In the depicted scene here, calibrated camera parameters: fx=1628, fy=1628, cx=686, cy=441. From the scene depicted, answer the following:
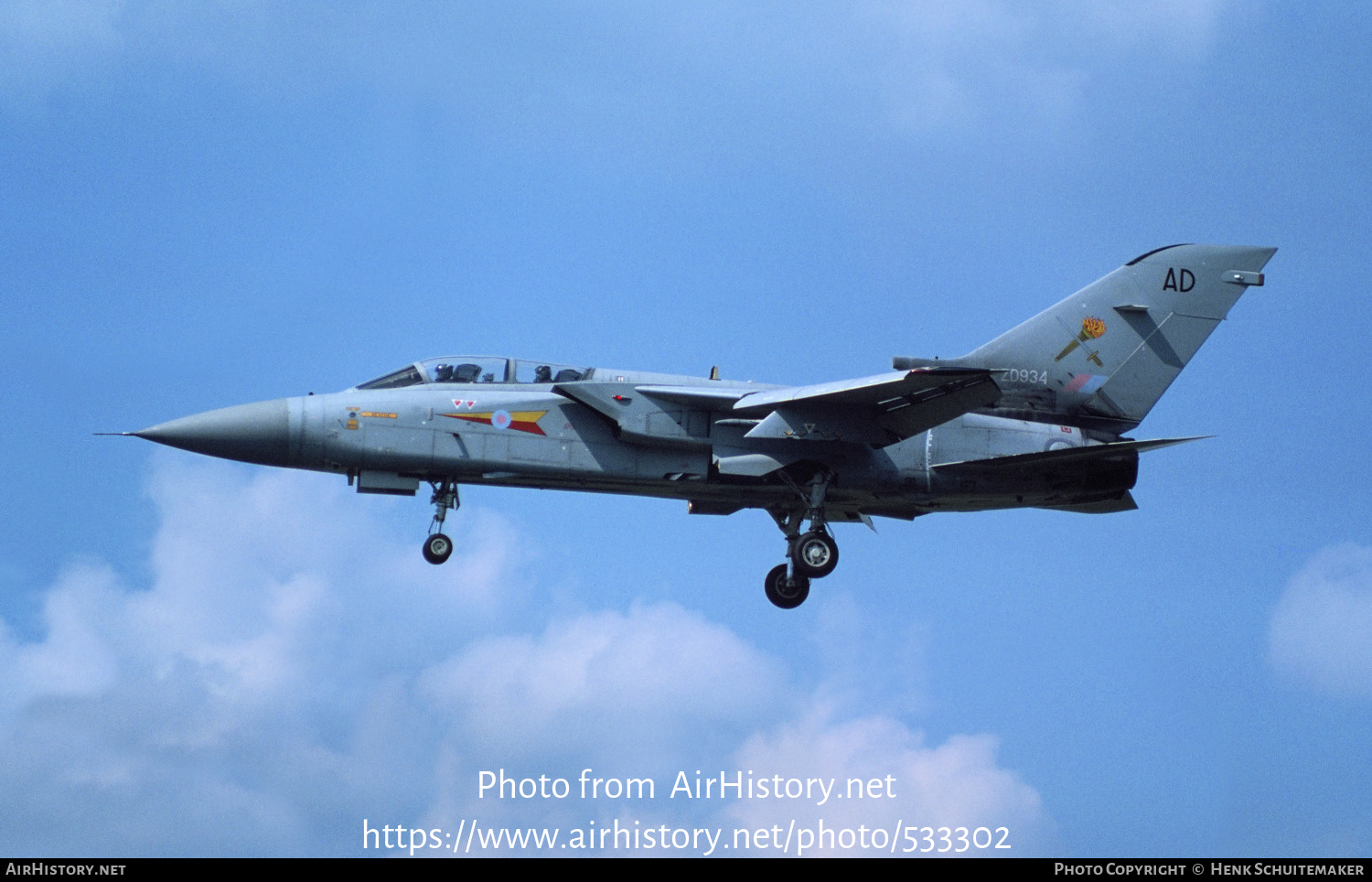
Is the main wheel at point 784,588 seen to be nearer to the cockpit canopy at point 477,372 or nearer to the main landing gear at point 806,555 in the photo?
the main landing gear at point 806,555

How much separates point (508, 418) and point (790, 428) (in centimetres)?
466

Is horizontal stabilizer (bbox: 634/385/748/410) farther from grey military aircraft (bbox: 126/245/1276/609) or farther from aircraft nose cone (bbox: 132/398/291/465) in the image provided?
aircraft nose cone (bbox: 132/398/291/465)

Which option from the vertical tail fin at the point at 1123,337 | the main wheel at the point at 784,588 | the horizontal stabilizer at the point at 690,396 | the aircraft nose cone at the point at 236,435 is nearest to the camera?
the aircraft nose cone at the point at 236,435

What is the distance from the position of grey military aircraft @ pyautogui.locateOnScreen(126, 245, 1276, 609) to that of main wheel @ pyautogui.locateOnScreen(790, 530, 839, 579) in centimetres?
2

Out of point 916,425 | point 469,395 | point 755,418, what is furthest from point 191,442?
point 916,425

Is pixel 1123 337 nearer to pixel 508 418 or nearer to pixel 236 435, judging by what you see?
pixel 508 418

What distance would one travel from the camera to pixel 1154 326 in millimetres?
29031

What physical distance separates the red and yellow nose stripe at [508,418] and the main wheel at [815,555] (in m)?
4.90

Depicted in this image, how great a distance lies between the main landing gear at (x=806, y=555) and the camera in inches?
1080

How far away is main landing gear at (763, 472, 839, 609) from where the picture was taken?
90.0 feet

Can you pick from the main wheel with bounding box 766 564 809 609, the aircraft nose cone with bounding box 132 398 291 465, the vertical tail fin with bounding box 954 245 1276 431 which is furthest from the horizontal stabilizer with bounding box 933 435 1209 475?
the aircraft nose cone with bounding box 132 398 291 465

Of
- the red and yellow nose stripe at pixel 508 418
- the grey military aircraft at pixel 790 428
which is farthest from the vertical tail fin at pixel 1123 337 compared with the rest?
the red and yellow nose stripe at pixel 508 418
